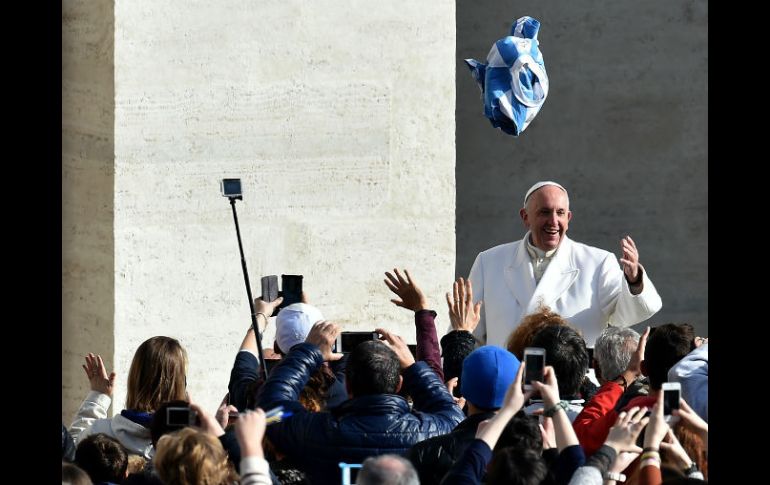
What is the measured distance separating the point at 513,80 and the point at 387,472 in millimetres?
5038

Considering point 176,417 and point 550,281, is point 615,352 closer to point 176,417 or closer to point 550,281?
point 176,417

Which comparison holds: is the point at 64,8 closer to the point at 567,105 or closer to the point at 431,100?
the point at 431,100

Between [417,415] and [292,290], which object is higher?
[292,290]

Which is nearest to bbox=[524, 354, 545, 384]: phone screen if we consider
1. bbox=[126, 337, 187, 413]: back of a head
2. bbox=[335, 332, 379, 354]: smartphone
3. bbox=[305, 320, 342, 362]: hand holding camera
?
bbox=[305, 320, 342, 362]: hand holding camera

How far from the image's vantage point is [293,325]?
586 cm

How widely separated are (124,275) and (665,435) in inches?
199

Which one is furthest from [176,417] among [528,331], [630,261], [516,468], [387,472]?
[630,261]

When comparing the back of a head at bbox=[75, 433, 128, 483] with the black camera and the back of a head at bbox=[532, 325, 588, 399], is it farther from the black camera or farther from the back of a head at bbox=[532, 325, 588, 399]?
the black camera

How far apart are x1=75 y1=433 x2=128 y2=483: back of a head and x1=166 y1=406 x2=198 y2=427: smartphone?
0.34 m

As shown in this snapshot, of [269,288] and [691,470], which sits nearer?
[691,470]
